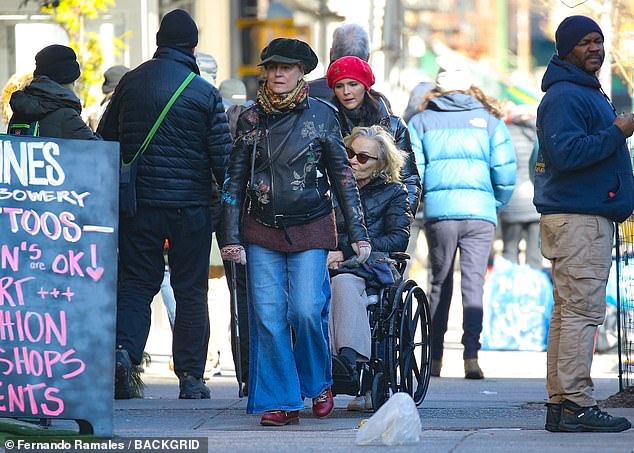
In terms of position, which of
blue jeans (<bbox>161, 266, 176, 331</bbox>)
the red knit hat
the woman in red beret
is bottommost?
blue jeans (<bbox>161, 266, 176, 331</bbox>)

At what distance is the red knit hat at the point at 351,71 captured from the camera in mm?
9391

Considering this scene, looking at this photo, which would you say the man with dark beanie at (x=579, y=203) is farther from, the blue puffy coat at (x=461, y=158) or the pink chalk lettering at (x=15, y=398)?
the blue puffy coat at (x=461, y=158)

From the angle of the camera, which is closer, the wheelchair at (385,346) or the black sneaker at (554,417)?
the black sneaker at (554,417)

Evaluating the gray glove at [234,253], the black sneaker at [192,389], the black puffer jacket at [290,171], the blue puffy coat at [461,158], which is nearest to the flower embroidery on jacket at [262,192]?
the black puffer jacket at [290,171]

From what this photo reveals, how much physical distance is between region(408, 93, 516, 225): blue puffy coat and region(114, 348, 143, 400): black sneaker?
8.87 feet

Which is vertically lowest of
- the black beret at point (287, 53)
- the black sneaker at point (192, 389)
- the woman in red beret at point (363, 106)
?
the black sneaker at point (192, 389)

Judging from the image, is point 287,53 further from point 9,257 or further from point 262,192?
point 9,257

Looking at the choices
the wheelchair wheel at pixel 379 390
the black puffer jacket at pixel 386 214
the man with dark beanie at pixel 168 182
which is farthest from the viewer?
the man with dark beanie at pixel 168 182

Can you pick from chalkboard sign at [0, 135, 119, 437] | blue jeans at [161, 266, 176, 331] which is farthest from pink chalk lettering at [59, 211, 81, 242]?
blue jeans at [161, 266, 176, 331]

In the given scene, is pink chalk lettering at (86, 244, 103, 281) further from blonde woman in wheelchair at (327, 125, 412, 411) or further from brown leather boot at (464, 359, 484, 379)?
brown leather boot at (464, 359, 484, 379)

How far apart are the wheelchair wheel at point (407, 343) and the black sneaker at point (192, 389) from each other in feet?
3.94

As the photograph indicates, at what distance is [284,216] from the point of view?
8.01 metres

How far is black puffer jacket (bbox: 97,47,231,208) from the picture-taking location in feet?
31.1

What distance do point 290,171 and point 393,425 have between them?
139 cm
